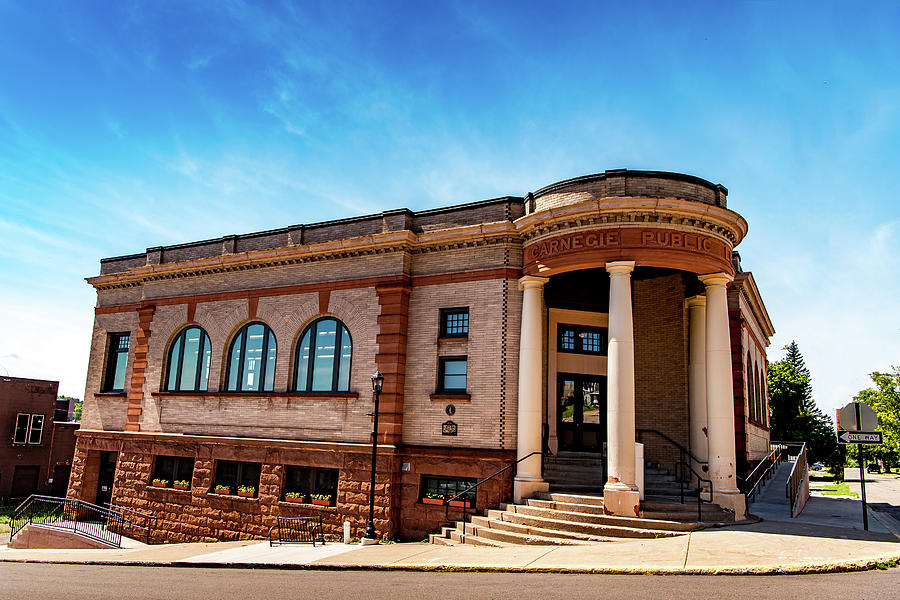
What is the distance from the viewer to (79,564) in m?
16.7

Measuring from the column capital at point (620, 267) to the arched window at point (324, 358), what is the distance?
851cm

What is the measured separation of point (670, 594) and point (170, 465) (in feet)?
64.4

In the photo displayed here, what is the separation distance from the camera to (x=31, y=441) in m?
38.2

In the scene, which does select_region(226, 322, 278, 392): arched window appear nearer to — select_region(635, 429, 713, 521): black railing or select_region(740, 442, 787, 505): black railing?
select_region(635, 429, 713, 521): black railing

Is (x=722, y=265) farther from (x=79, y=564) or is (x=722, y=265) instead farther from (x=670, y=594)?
(x=79, y=564)

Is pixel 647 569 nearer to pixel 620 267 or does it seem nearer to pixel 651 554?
pixel 651 554

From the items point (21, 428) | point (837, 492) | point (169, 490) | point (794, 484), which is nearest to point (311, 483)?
point (169, 490)

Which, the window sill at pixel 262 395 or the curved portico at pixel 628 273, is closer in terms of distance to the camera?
the curved portico at pixel 628 273

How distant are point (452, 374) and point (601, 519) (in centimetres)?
603

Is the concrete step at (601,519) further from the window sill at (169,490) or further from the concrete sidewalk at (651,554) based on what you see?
the window sill at (169,490)

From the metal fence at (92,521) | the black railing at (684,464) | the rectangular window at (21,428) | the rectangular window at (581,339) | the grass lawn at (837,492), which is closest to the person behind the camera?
the black railing at (684,464)

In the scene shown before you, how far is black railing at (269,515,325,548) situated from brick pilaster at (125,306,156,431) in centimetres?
826

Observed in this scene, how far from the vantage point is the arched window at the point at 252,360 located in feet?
73.6

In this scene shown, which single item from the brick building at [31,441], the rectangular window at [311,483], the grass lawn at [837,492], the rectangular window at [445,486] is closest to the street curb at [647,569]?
the rectangular window at [445,486]
